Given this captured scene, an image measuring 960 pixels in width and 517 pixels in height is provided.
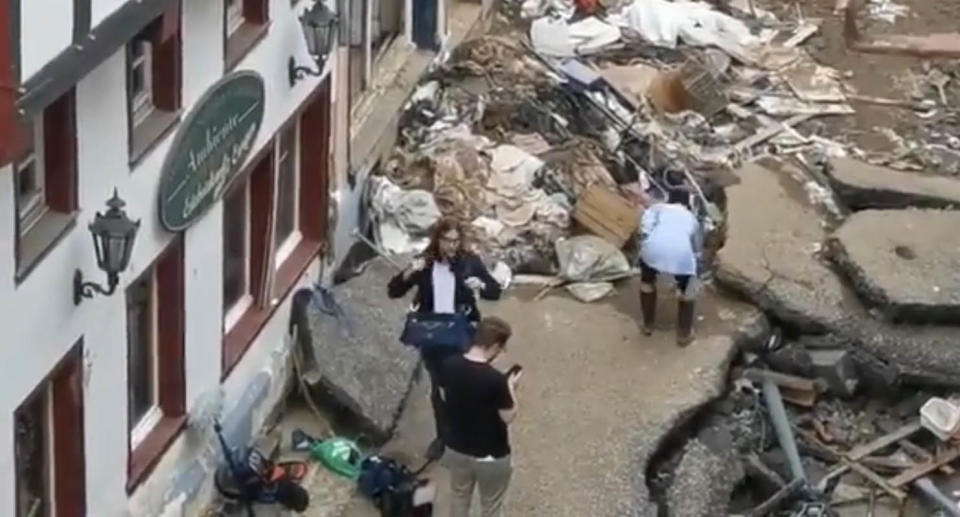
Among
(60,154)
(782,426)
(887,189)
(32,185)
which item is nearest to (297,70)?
(60,154)

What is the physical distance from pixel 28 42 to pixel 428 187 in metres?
9.45

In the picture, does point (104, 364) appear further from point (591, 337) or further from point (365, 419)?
point (591, 337)

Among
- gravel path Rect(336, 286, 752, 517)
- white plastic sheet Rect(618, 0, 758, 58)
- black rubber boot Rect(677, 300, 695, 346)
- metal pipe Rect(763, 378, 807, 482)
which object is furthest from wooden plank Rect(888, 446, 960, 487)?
white plastic sheet Rect(618, 0, 758, 58)

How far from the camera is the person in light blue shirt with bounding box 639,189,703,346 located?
18250 millimetres

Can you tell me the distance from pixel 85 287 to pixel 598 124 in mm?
10513

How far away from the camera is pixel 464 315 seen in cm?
1628

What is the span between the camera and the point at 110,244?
510 inches

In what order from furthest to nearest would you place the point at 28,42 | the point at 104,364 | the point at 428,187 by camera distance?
the point at 428,187, the point at 104,364, the point at 28,42

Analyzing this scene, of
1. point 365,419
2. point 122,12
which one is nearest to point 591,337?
point 365,419

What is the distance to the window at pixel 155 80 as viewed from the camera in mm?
13797

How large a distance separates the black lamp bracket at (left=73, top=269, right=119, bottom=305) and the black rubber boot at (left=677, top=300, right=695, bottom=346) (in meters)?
6.55

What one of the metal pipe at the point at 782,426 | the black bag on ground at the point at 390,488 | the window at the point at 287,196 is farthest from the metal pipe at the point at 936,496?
the window at the point at 287,196

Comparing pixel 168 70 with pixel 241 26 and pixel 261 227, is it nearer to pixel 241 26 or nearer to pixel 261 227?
pixel 241 26

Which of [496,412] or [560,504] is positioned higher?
[496,412]
